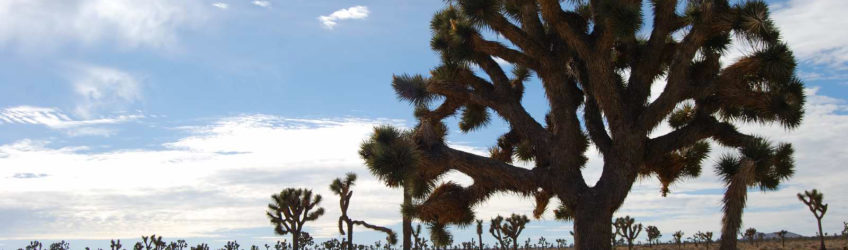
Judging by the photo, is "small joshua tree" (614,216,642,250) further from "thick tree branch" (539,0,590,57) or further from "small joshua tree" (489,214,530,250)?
"thick tree branch" (539,0,590,57)

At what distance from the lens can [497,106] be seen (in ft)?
34.7

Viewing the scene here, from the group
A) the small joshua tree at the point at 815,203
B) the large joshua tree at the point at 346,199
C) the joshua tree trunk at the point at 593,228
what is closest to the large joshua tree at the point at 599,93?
the joshua tree trunk at the point at 593,228

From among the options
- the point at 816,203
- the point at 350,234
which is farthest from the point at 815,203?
the point at 350,234

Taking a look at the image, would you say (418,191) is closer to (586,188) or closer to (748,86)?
(586,188)

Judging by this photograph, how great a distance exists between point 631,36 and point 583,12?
8.28ft

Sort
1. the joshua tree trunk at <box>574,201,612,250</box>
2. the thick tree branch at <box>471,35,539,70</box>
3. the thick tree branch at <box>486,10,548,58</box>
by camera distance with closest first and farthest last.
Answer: the joshua tree trunk at <box>574,201,612,250</box> < the thick tree branch at <box>486,10,548,58</box> < the thick tree branch at <box>471,35,539,70</box>

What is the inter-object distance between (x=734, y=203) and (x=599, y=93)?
222 centimetres

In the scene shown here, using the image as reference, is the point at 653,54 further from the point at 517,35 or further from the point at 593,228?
the point at 593,228

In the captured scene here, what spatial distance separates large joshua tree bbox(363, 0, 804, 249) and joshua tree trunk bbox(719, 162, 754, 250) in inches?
29.6

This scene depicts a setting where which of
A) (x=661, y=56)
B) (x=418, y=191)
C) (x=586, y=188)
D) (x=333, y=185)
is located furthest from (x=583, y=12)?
(x=333, y=185)

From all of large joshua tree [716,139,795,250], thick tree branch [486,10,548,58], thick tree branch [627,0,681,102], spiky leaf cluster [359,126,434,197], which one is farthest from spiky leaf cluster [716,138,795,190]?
spiky leaf cluster [359,126,434,197]

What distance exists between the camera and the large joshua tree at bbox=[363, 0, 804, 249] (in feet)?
30.3

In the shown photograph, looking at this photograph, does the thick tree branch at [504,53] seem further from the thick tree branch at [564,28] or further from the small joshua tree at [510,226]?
the small joshua tree at [510,226]

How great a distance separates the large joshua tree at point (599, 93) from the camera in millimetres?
9227
